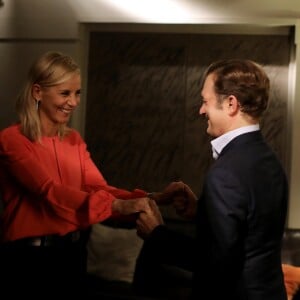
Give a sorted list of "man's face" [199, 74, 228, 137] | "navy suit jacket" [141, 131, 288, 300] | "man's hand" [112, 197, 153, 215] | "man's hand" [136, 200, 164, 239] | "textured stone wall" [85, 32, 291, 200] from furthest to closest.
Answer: "textured stone wall" [85, 32, 291, 200] → "man's hand" [112, 197, 153, 215] → "man's hand" [136, 200, 164, 239] → "man's face" [199, 74, 228, 137] → "navy suit jacket" [141, 131, 288, 300]

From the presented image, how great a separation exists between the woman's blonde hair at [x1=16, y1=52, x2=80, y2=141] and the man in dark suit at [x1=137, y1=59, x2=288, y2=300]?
63cm

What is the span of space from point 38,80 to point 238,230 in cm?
98

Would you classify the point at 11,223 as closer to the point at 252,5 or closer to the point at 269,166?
the point at 269,166

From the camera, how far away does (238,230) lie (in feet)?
4.59

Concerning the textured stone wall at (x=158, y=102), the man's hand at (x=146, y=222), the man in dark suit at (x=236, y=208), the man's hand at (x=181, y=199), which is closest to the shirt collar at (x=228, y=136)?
the man in dark suit at (x=236, y=208)

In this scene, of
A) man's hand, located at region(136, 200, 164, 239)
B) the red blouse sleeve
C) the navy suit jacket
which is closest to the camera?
the navy suit jacket

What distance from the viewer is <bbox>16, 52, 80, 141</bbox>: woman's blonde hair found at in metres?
1.95

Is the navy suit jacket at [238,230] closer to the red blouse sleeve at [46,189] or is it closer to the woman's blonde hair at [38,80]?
the red blouse sleeve at [46,189]

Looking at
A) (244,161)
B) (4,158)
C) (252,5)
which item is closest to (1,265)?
(4,158)

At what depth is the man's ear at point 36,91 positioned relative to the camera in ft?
6.55

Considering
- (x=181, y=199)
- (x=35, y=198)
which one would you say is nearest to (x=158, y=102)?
(x=181, y=199)

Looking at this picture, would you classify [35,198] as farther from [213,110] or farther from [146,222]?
[213,110]

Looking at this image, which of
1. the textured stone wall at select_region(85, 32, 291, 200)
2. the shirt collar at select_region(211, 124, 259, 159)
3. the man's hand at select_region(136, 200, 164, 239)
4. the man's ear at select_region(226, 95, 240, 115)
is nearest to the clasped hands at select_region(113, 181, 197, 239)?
the man's hand at select_region(136, 200, 164, 239)

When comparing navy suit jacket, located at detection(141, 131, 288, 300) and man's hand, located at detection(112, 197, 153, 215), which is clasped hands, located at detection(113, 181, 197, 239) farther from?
navy suit jacket, located at detection(141, 131, 288, 300)
